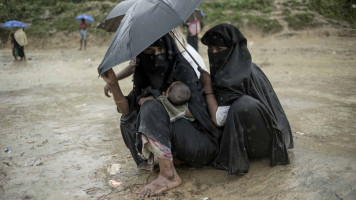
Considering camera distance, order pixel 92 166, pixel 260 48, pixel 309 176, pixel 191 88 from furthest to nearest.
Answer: pixel 260 48 < pixel 92 166 < pixel 191 88 < pixel 309 176

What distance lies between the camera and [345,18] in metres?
15.6

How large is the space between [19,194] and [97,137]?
163 cm

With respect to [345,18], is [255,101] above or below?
above

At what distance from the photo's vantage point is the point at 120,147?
13.5 ft

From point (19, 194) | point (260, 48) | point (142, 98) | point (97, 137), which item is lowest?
point (260, 48)

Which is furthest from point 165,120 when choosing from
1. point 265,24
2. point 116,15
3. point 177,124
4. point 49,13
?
point 49,13

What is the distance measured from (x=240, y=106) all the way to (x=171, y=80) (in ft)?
2.28

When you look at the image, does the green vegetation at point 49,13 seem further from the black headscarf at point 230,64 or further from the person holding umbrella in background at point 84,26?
the black headscarf at point 230,64

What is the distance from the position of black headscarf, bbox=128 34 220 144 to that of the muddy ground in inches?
22.0

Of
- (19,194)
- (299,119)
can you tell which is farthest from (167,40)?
(299,119)

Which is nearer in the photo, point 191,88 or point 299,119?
point 191,88

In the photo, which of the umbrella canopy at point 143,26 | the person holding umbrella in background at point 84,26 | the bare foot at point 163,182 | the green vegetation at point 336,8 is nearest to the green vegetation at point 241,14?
the green vegetation at point 336,8

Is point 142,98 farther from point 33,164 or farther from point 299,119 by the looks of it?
point 299,119

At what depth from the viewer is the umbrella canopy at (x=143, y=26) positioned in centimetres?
245
